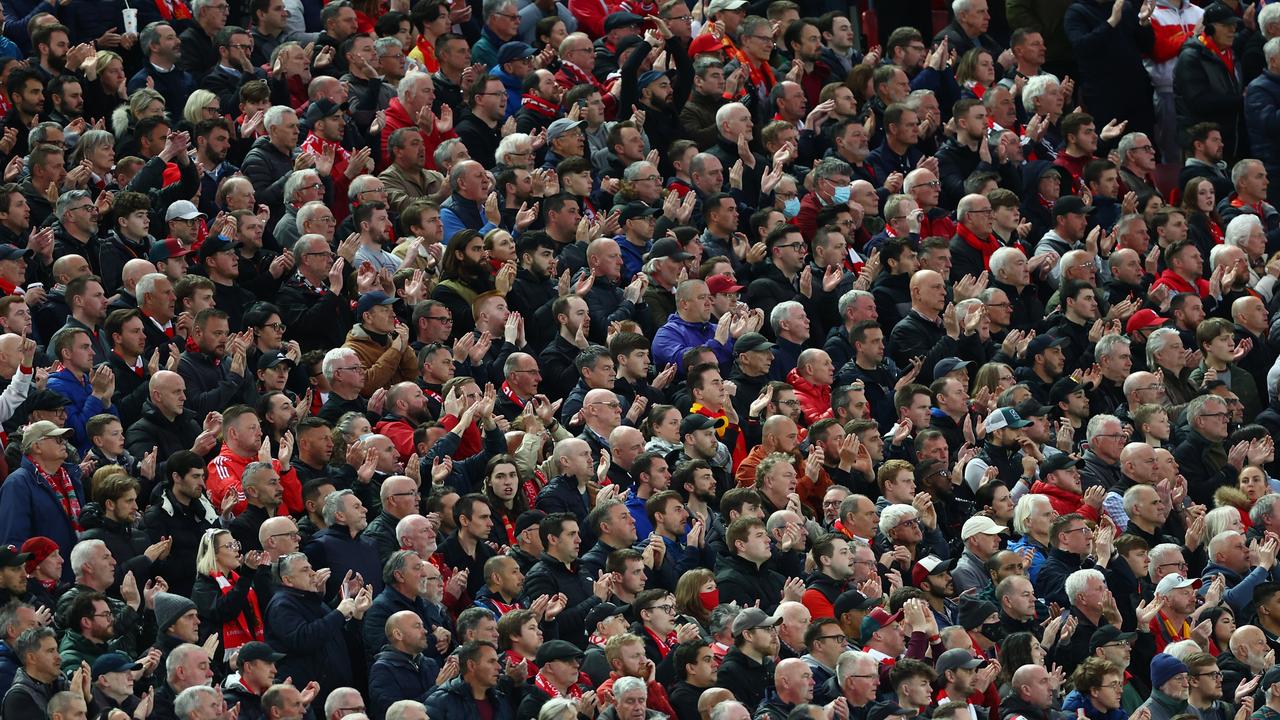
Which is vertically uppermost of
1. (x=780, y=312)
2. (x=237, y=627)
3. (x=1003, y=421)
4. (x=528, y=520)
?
(x=528, y=520)

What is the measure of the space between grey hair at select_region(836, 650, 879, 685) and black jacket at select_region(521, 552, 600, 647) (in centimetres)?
126

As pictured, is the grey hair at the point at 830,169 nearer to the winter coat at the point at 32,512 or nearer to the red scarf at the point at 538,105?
the red scarf at the point at 538,105

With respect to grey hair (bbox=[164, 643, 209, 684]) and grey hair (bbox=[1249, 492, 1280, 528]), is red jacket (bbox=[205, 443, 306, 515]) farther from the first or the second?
grey hair (bbox=[1249, 492, 1280, 528])

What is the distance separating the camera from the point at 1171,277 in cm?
1778

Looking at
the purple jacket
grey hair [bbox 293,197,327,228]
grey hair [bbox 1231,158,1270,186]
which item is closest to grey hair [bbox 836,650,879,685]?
the purple jacket

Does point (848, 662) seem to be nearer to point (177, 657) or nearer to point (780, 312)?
point (177, 657)

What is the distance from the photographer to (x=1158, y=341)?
56.0 ft

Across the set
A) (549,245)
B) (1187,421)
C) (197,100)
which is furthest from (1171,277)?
(197,100)

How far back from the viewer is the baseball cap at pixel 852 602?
14.1 metres

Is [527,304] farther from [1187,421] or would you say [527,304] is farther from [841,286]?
[1187,421]

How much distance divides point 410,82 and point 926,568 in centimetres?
503

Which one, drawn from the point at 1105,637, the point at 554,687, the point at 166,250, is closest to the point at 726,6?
the point at 166,250

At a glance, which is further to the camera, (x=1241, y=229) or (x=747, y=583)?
(x=1241, y=229)

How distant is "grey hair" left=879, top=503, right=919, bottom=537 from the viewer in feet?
48.5
